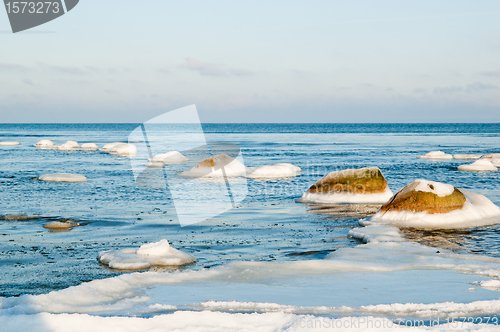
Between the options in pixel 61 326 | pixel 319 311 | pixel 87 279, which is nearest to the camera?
pixel 61 326

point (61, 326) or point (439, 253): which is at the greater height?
point (61, 326)

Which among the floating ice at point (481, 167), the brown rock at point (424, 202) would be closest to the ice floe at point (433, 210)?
the brown rock at point (424, 202)

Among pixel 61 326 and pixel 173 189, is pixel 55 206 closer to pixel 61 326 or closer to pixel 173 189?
pixel 173 189

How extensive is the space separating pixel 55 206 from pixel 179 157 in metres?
18.0

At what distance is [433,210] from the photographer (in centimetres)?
1114

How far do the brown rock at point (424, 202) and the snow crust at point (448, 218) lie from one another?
120mm

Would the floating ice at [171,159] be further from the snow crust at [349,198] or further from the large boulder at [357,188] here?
the large boulder at [357,188]

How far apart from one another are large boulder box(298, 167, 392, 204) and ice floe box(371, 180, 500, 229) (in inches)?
107

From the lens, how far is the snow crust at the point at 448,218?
10828mm

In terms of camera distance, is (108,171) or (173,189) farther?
(108,171)

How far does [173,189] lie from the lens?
18.1m

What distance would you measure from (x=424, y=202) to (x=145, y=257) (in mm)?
7196

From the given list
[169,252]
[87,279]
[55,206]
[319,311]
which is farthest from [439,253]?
[55,206]

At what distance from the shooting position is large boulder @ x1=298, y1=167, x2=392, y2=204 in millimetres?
14578
